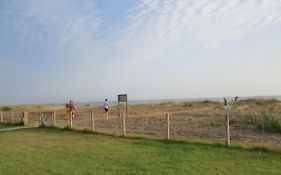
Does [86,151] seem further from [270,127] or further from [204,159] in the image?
[270,127]

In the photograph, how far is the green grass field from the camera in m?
11.0

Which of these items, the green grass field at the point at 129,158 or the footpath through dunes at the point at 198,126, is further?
the footpath through dunes at the point at 198,126

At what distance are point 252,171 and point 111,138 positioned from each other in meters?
8.85

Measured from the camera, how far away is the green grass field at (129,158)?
36.2ft

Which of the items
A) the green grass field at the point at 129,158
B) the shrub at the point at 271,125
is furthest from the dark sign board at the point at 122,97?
the green grass field at the point at 129,158

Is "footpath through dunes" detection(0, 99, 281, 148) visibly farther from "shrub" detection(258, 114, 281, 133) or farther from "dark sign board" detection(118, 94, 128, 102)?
"dark sign board" detection(118, 94, 128, 102)

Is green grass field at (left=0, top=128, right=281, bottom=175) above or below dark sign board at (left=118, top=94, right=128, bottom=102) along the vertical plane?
below

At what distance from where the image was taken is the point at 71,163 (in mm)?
12203

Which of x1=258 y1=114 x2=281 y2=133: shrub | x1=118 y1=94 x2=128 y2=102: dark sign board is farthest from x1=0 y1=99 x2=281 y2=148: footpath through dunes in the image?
x1=118 y1=94 x2=128 y2=102: dark sign board

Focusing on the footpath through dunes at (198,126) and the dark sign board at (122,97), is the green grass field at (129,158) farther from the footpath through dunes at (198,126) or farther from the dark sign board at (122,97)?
the dark sign board at (122,97)

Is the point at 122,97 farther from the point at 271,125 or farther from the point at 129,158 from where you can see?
the point at 129,158

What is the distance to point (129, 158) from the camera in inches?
508

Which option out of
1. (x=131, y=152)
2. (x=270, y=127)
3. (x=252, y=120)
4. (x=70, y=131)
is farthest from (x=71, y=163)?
(x=252, y=120)

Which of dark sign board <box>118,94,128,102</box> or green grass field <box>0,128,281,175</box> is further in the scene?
dark sign board <box>118,94,128,102</box>
